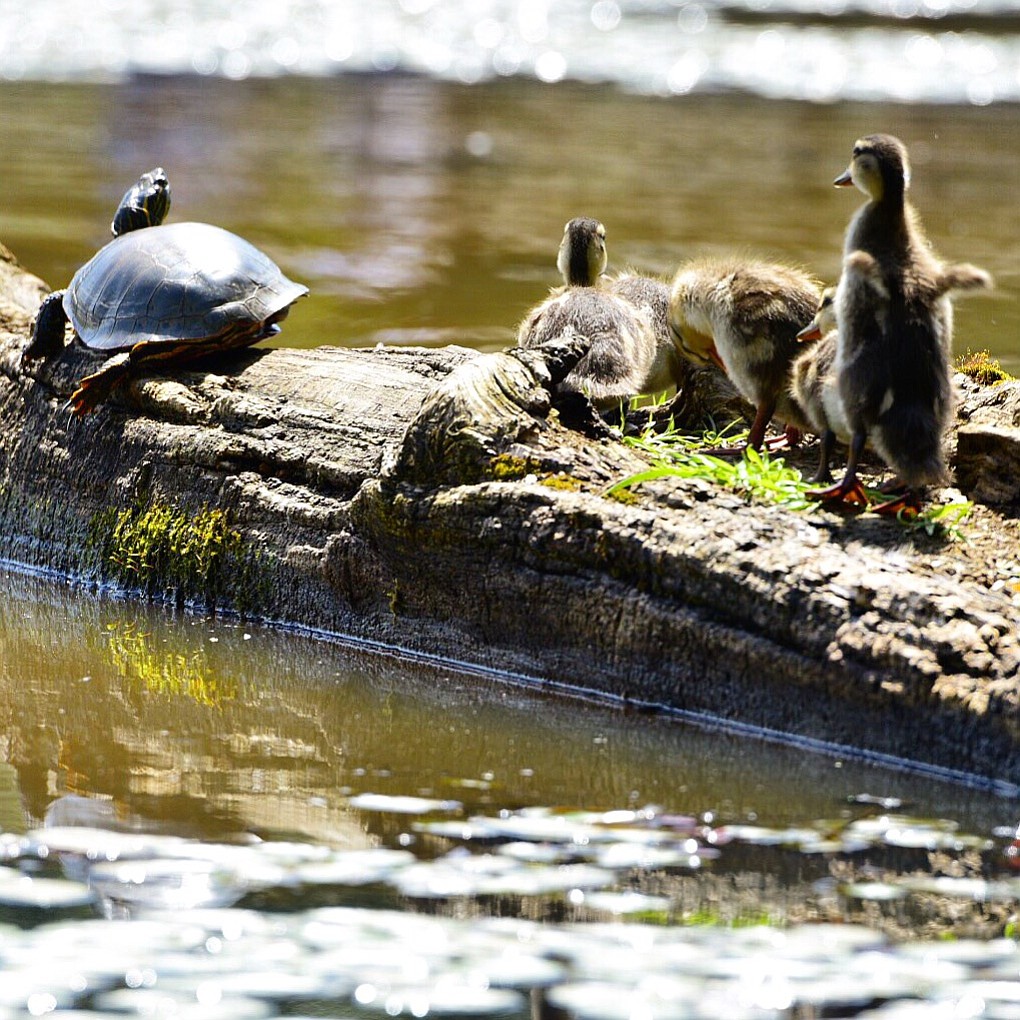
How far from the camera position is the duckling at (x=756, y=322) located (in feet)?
20.1

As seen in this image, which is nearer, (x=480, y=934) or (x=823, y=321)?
(x=480, y=934)

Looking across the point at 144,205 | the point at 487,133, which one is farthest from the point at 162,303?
the point at 487,133

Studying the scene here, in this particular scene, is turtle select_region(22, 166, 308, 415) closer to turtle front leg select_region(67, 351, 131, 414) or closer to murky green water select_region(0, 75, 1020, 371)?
turtle front leg select_region(67, 351, 131, 414)

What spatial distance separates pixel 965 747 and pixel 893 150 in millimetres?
1944

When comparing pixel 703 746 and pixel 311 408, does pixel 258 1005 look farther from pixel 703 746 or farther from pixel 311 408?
pixel 311 408

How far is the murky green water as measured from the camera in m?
14.2

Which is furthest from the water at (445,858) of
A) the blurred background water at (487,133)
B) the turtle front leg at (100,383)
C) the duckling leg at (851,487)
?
the blurred background water at (487,133)

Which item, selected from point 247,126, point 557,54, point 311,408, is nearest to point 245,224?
point 247,126

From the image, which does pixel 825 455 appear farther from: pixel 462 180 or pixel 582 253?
pixel 462 180

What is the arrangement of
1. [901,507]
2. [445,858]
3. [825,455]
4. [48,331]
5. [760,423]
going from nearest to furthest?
[445,858]
[901,507]
[825,455]
[760,423]
[48,331]

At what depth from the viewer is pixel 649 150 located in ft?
73.2

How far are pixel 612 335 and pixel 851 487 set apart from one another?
1403 mm

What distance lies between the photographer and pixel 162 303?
6.97m

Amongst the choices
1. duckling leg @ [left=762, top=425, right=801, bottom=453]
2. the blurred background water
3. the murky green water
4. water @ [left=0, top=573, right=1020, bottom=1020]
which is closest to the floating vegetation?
water @ [left=0, top=573, right=1020, bottom=1020]
